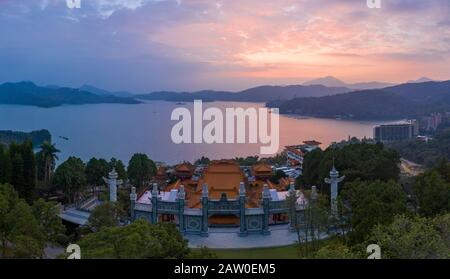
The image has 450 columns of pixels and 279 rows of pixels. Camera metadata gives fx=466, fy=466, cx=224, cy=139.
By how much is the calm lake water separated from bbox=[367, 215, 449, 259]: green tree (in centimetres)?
875

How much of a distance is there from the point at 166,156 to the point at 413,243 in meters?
16.3

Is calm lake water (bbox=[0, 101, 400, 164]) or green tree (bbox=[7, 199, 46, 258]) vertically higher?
calm lake water (bbox=[0, 101, 400, 164])

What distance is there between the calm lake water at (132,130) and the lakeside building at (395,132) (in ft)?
3.45

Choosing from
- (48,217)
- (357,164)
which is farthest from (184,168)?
(48,217)

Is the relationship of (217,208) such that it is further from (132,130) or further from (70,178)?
(132,130)

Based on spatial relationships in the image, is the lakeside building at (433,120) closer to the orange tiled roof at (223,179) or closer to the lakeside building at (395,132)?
the lakeside building at (395,132)

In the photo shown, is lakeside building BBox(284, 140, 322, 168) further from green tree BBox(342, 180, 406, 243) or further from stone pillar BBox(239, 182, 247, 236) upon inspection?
green tree BBox(342, 180, 406, 243)

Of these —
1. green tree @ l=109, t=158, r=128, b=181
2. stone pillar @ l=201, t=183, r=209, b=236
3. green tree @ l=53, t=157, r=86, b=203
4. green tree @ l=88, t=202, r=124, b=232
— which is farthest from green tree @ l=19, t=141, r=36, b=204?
green tree @ l=88, t=202, r=124, b=232

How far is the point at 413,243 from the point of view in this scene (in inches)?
197

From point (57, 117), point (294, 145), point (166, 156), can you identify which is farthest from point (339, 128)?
point (57, 117)

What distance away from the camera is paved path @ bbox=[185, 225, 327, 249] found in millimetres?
10398
